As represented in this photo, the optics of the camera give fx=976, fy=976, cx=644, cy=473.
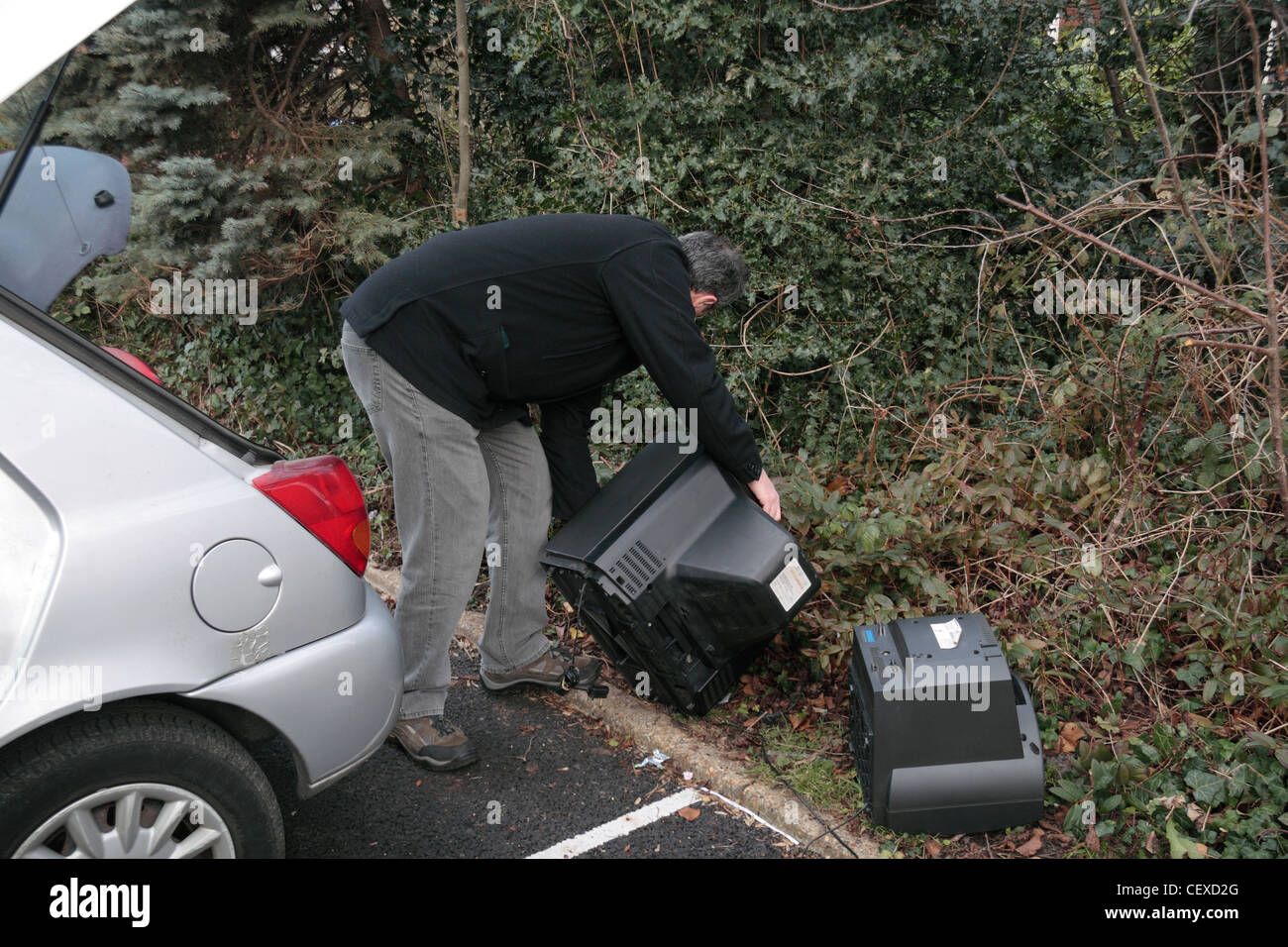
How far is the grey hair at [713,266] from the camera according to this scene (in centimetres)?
296

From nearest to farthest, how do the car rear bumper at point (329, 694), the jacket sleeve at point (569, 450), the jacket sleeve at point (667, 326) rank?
the car rear bumper at point (329, 694)
the jacket sleeve at point (667, 326)
the jacket sleeve at point (569, 450)

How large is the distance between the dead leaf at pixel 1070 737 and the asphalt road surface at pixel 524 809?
0.87 metres

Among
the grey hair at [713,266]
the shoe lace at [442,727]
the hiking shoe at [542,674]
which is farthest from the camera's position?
the hiking shoe at [542,674]

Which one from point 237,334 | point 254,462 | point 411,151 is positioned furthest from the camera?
point 237,334

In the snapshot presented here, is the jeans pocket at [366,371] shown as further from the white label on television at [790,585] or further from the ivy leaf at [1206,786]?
the ivy leaf at [1206,786]

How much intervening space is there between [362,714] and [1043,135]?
470cm

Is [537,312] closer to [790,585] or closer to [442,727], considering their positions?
[790,585]

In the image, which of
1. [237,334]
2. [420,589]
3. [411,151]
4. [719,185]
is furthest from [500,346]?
[237,334]

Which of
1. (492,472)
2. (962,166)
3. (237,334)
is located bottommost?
(237,334)

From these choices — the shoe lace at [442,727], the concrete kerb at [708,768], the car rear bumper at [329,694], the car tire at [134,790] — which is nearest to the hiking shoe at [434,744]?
the shoe lace at [442,727]

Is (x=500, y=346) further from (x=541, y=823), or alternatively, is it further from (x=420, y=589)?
(x=541, y=823)

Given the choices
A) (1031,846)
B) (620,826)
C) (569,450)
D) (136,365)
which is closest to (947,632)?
(1031,846)

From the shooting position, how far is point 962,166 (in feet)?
16.5
